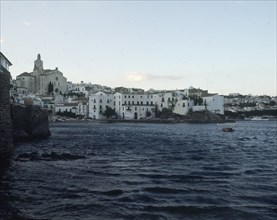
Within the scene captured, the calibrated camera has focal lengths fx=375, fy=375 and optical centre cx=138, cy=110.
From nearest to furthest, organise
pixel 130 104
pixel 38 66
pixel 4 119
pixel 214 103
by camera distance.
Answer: pixel 4 119 → pixel 130 104 → pixel 214 103 → pixel 38 66

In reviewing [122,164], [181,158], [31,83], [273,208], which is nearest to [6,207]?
[273,208]

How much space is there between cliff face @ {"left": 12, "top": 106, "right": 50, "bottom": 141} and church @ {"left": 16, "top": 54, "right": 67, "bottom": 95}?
11064cm

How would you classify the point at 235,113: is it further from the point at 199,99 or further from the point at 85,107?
the point at 85,107

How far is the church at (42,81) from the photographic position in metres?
158

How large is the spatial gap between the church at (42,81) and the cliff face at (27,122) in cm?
11064

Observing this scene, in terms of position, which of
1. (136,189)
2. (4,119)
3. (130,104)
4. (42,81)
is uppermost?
(42,81)

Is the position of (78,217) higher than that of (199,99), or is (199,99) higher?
(199,99)

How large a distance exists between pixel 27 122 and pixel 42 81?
117m

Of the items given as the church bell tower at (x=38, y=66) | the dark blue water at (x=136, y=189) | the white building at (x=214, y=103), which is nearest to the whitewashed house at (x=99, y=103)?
the white building at (x=214, y=103)

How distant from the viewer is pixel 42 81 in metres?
158

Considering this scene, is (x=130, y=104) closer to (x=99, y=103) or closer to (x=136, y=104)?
(x=136, y=104)

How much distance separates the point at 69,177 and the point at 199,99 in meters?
122

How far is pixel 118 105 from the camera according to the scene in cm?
13475

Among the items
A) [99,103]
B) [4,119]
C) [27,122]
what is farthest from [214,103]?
[4,119]
